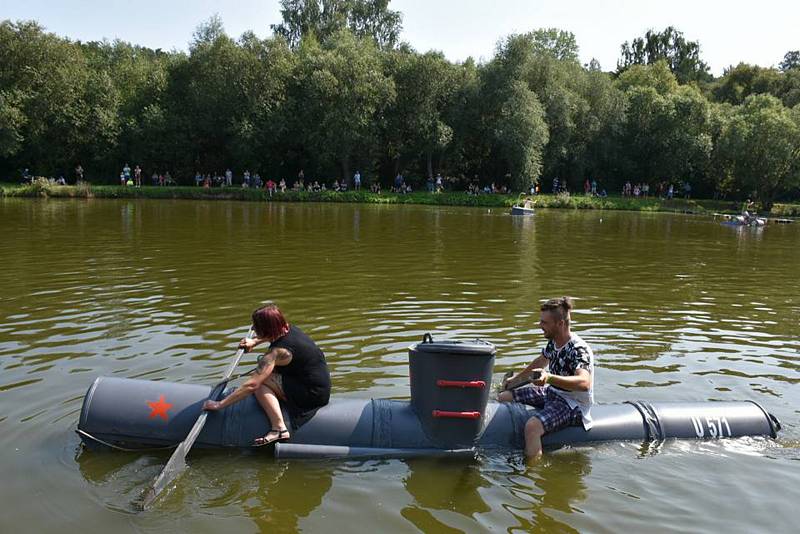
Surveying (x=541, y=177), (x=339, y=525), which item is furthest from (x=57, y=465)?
(x=541, y=177)

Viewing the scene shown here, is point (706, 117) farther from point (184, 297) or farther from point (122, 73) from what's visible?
point (184, 297)

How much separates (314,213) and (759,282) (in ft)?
81.1

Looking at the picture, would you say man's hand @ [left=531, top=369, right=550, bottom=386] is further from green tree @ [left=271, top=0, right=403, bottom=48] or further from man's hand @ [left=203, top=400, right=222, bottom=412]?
green tree @ [left=271, top=0, right=403, bottom=48]

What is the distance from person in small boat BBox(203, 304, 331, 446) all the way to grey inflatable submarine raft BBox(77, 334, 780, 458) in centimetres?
12

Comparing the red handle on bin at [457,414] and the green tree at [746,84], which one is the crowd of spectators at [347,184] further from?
the red handle on bin at [457,414]

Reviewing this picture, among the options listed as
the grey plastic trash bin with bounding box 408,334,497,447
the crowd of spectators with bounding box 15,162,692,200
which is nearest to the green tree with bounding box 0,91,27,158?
the crowd of spectators with bounding box 15,162,692,200

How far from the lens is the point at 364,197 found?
5050 centimetres

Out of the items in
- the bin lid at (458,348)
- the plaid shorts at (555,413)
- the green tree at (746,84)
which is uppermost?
the green tree at (746,84)

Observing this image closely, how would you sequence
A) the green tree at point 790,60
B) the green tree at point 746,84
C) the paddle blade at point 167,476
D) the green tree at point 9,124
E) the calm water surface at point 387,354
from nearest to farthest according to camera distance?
the paddle blade at point 167,476 < the calm water surface at point 387,354 < the green tree at point 9,124 < the green tree at point 746,84 < the green tree at point 790,60

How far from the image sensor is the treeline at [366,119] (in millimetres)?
54406

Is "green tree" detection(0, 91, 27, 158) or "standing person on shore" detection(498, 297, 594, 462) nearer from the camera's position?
"standing person on shore" detection(498, 297, 594, 462)

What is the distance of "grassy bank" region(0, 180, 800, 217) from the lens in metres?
47.2

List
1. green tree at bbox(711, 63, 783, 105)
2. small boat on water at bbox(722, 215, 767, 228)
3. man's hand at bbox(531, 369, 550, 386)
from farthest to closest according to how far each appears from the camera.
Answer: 1. green tree at bbox(711, 63, 783, 105)
2. small boat on water at bbox(722, 215, 767, 228)
3. man's hand at bbox(531, 369, 550, 386)

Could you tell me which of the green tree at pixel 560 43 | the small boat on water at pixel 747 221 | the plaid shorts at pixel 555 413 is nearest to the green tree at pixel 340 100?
the green tree at pixel 560 43
